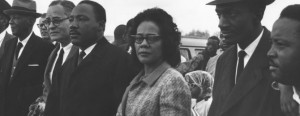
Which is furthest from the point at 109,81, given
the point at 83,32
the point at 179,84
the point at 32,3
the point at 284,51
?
the point at 32,3

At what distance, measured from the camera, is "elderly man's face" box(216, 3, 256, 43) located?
12.3ft

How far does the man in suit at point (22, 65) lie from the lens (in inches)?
238

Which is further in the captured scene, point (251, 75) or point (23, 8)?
point (23, 8)

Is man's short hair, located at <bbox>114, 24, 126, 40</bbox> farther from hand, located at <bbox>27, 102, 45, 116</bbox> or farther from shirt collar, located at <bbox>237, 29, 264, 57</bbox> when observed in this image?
shirt collar, located at <bbox>237, 29, 264, 57</bbox>

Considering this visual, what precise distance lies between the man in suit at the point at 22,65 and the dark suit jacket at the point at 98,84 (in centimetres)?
134

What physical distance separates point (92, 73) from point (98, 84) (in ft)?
0.42

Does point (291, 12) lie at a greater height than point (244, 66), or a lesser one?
greater

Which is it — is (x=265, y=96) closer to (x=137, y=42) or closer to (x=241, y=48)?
(x=241, y=48)

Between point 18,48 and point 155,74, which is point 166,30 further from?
point 18,48

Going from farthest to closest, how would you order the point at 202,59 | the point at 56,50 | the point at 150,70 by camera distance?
the point at 202,59 < the point at 56,50 < the point at 150,70

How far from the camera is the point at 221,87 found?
386 cm

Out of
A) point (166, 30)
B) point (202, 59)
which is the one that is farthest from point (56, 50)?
point (202, 59)

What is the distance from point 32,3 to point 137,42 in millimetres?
3116

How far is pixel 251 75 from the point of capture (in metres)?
3.58
